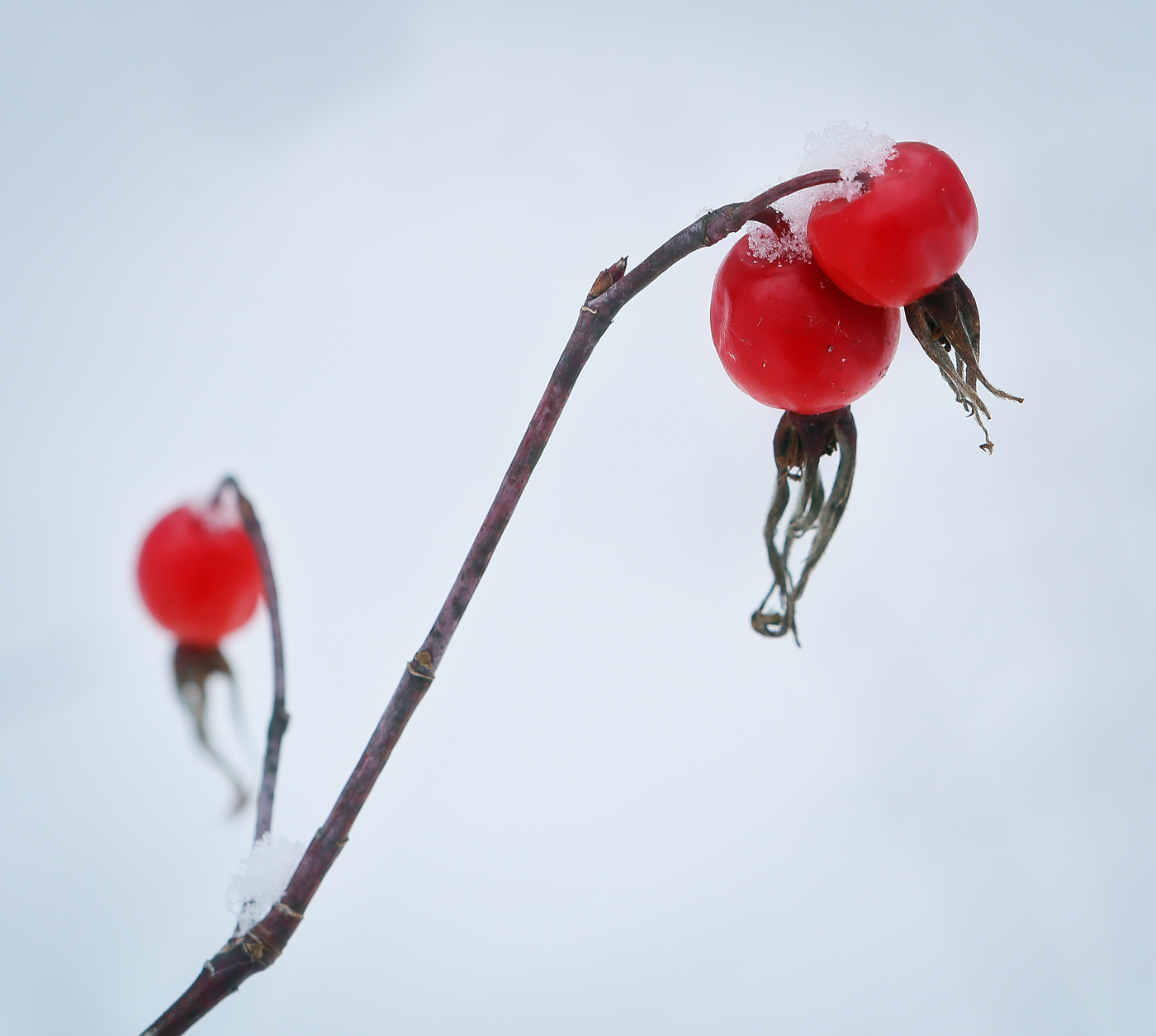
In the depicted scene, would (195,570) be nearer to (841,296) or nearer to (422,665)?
(422,665)

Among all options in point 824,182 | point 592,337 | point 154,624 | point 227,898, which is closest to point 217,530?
point 154,624

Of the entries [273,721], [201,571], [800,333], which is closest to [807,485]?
[800,333]

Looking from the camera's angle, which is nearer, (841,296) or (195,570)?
(841,296)

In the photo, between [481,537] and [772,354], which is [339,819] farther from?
[772,354]

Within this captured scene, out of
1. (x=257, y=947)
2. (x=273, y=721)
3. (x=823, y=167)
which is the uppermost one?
(x=823, y=167)

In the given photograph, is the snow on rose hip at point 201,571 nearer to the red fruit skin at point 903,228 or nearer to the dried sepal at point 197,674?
the dried sepal at point 197,674

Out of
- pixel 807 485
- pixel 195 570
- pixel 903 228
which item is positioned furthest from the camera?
pixel 195 570

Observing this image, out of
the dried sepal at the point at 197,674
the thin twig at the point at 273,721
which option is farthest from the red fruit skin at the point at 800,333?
the dried sepal at the point at 197,674
